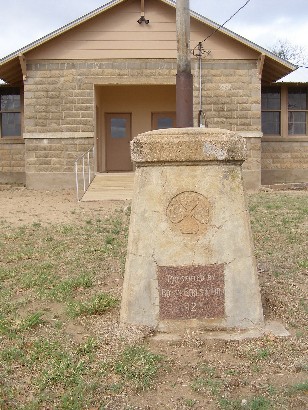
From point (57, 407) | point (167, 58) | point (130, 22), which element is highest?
point (130, 22)

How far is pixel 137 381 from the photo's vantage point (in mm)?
3508

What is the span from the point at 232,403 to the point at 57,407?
3.43 feet

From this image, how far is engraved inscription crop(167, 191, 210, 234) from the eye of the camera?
4199 mm

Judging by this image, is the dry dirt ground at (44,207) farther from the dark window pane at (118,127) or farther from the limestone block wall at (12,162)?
the dark window pane at (118,127)

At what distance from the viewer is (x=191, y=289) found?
4.22m

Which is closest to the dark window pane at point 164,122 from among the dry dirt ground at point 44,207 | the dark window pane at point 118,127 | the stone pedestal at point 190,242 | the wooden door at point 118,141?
the wooden door at point 118,141

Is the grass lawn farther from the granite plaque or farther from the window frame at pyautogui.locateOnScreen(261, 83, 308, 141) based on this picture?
the window frame at pyautogui.locateOnScreen(261, 83, 308, 141)

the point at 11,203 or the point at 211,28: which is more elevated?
the point at 211,28

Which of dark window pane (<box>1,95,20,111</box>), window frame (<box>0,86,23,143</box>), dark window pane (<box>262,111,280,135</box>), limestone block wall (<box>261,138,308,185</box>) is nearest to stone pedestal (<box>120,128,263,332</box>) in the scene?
limestone block wall (<box>261,138,308,185</box>)

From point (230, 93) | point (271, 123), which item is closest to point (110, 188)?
point (230, 93)

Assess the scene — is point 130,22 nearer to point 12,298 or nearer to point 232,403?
point 12,298

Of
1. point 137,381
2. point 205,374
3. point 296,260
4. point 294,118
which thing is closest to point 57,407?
point 137,381

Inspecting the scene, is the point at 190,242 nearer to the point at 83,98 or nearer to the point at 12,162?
the point at 83,98

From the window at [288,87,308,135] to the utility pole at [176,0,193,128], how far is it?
30.9 ft
